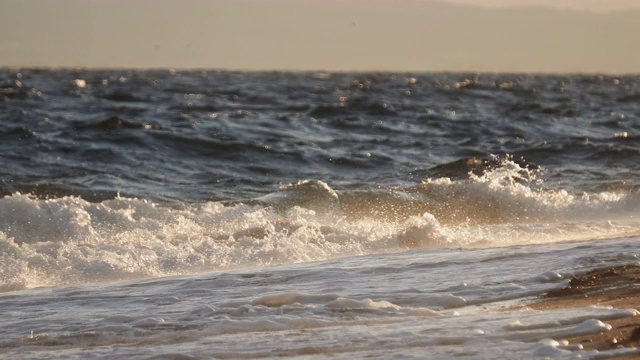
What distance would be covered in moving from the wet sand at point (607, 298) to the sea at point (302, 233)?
4.3 inches

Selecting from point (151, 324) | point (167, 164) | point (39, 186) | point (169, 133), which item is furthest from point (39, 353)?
point (169, 133)

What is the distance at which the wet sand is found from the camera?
486cm

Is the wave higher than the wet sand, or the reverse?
the wet sand

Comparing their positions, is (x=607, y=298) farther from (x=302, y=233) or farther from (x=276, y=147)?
(x=276, y=147)

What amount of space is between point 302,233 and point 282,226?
475mm

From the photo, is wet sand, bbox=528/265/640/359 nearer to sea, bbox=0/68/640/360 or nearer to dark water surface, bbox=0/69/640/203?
sea, bbox=0/68/640/360

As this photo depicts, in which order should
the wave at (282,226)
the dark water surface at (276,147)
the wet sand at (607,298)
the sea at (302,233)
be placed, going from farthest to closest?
the dark water surface at (276,147) < the wave at (282,226) < the sea at (302,233) < the wet sand at (607,298)

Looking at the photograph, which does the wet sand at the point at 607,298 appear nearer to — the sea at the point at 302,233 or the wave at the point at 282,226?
the sea at the point at 302,233

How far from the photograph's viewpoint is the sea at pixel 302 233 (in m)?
5.44

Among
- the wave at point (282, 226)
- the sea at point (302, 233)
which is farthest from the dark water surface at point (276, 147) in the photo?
the wave at point (282, 226)

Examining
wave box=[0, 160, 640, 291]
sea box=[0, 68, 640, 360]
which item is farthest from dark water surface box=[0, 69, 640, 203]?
wave box=[0, 160, 640, 291]

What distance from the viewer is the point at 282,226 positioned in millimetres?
10672

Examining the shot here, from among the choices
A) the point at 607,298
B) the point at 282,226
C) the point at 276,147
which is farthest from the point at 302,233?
the point at 276,147

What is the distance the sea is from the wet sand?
108 millimetres
